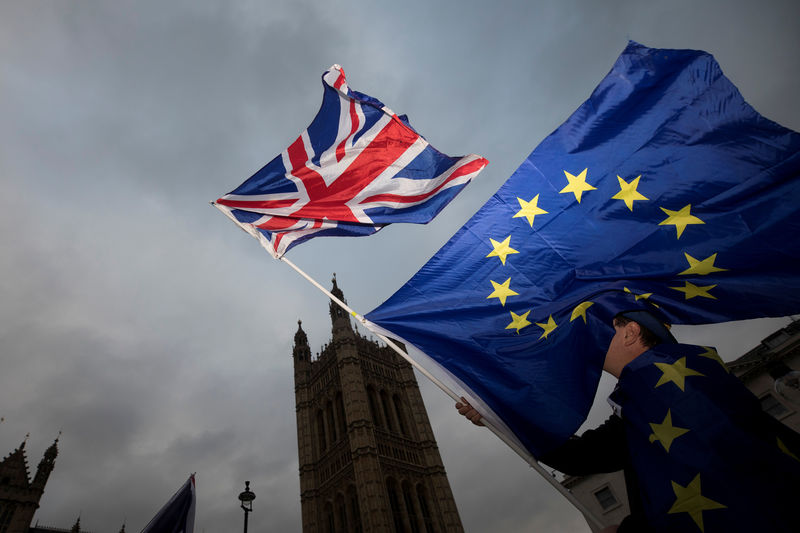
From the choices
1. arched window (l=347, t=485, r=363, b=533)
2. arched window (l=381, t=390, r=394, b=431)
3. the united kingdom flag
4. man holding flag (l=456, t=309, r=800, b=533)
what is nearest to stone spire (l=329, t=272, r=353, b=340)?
arched window (l=381, t=390, r=394, b=431)

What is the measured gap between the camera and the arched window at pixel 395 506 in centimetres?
3803

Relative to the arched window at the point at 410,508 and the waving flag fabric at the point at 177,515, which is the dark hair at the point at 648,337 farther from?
the arched window at the point at 410,508

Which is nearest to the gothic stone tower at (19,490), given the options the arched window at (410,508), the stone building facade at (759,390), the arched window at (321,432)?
the arched window at (321,432)

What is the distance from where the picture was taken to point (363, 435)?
42.8 meters

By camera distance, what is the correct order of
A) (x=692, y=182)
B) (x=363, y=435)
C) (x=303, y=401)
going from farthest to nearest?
1. (x=303, y=401)
2. (x=363, y=435)
3. (x=692, y=182)

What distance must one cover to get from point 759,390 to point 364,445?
104 ft

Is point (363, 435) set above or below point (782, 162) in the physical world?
above

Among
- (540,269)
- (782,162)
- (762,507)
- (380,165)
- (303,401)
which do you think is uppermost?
(303,401)

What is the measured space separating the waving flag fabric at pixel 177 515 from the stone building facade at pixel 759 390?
1830cm

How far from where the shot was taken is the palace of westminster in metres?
28.8

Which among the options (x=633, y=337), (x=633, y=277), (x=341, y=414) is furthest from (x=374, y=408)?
(x=633, y=337)

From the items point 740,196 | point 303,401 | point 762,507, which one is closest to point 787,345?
point 740,196

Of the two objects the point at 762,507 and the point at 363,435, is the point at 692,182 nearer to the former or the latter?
the point at 762,507

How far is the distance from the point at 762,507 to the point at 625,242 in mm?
2879
